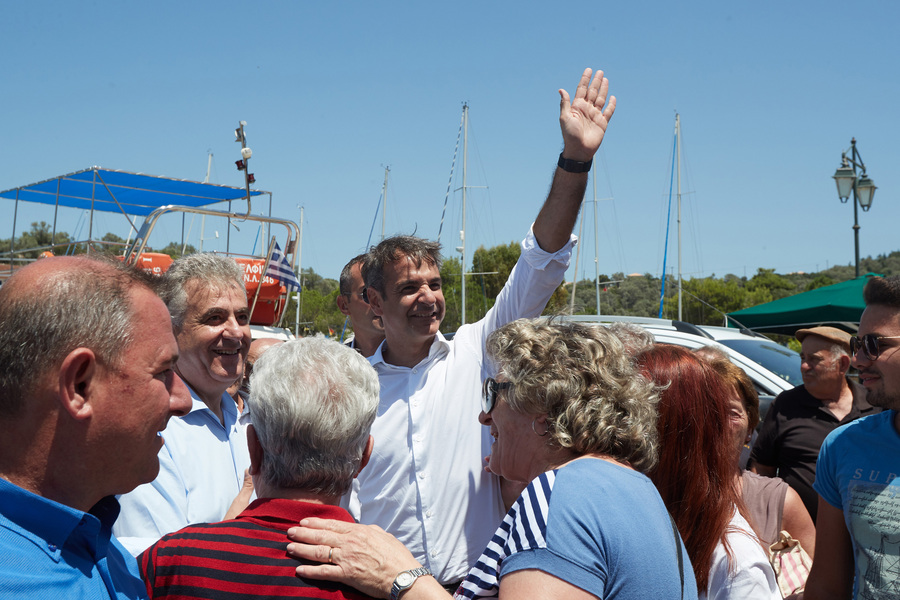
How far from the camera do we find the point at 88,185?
36.7 ft

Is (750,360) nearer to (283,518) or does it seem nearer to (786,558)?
(786,558)

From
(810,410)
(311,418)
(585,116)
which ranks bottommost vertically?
(810,410)

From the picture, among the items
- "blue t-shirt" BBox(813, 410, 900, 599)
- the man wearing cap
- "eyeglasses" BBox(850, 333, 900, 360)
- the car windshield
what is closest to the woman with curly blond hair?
"blue t-shirt" BBox(813, 410, 900, 599)

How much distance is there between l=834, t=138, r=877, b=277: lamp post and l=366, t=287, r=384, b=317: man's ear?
421 inches

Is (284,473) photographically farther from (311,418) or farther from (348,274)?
(348,274)

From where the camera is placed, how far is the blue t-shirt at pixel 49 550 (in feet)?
3.76

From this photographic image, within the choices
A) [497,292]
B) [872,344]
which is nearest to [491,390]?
[872,344]

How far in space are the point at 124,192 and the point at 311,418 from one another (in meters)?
10.8

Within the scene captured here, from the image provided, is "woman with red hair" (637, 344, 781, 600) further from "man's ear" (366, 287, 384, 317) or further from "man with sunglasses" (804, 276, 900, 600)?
"man's ear" (366, 287, 384, 317)

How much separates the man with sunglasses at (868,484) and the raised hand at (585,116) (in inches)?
50.3

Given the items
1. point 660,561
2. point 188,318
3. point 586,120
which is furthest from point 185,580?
point 586,120

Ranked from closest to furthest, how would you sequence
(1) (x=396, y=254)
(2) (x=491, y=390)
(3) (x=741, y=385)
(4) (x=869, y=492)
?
1. (2) (x=491, y=390)
2. (4) (x=869, y=492)
3. (3) (x=741, y=385)
4. (1) (x=396, y=254)

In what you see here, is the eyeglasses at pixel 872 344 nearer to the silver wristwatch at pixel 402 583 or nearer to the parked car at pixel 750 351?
the silver wristwatch at pixel 402 583

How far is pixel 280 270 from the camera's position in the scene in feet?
32.9
